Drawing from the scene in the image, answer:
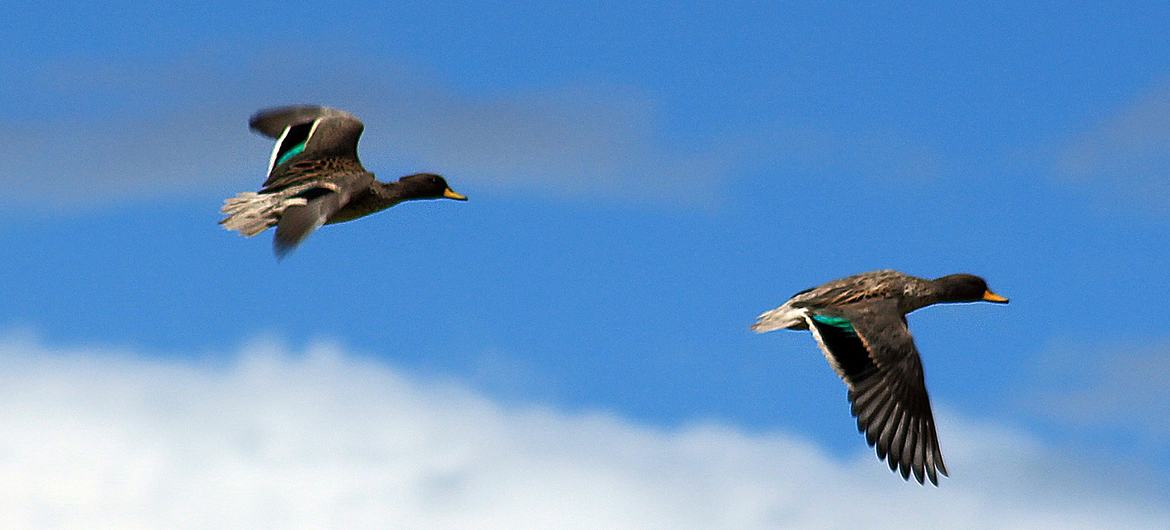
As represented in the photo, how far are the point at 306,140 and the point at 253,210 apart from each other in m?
1.98

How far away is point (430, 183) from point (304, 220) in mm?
2699

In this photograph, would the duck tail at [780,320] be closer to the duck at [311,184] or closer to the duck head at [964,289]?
the duck head at [964,289]

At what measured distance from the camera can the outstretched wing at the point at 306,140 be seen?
19.1 meters

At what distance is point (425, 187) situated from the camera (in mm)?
19344

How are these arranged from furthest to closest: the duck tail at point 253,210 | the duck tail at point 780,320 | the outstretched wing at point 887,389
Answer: the duck tail at point 253,210 < the duck tail at point 780,320 < the outstretched wing at point 887,389

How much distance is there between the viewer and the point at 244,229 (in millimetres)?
17547

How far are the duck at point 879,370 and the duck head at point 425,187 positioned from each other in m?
4.17

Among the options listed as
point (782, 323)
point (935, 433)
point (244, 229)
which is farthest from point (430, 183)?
point (935, 433)

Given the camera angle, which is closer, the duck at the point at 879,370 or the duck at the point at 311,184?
the duck at the point at 879,370

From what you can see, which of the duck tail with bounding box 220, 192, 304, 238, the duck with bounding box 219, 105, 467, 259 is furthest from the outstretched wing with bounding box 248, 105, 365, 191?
the duck tail with bounding box 220, 192, 304, 238

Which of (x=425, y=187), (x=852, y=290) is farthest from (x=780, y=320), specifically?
(x=425, y=187)

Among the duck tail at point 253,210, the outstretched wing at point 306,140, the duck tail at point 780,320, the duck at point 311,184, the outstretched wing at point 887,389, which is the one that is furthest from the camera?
the outstretched wing at point 306,140

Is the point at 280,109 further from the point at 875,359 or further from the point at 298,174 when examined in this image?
the point at 875,359

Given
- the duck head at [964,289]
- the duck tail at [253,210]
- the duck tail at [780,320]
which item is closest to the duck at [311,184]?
the duck tail at [253,210]
